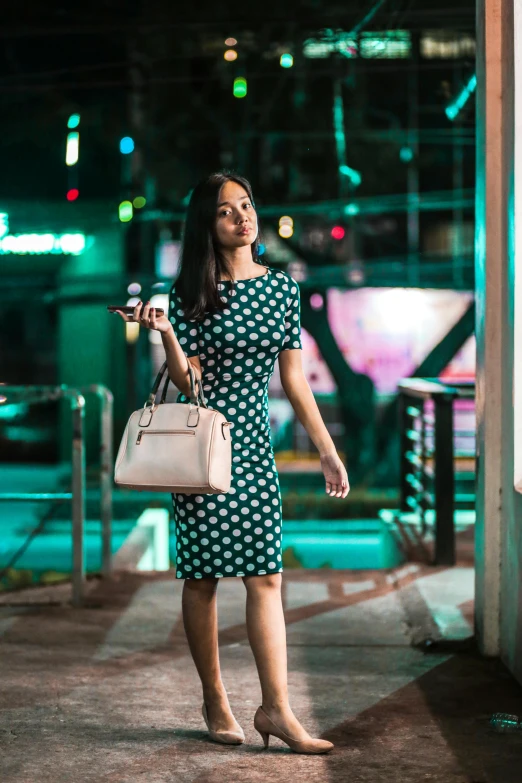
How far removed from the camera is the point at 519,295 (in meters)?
3.77

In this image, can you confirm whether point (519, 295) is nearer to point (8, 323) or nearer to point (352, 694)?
point (352, 694)

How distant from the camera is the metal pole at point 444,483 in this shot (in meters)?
6.01

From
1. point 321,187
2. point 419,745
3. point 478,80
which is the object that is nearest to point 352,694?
point 419,745

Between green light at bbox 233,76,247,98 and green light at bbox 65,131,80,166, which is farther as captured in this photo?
green light at bbox 65,131,80,166

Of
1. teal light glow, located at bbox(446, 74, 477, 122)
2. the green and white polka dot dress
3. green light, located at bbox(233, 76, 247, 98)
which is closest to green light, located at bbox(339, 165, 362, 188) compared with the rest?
green light, located at bbox(233, 76, 247, 98)

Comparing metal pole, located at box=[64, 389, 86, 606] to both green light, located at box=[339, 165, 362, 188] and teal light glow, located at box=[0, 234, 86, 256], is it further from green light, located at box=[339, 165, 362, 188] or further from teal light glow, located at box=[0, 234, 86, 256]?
teal light glow, located at box=[0, 234, 86, 256]

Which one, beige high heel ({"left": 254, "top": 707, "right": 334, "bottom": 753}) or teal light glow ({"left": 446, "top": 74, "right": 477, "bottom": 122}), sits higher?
teal light glow ({"left": 446, "top": 74, "right": 477, "bottom": 122})

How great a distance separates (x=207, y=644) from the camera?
10.2 feet

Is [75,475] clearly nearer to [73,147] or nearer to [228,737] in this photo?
[228,737]

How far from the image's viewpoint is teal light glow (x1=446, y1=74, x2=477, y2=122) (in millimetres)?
5374

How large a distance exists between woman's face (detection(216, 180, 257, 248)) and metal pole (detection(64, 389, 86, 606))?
2243 mm

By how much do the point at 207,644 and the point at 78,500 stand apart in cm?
218

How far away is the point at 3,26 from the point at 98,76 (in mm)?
1865

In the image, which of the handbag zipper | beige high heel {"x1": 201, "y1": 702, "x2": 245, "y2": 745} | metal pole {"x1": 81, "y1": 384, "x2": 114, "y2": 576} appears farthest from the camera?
metal pole {"x1": 81, "y1": 384, "x2": 114, "y2": 576}
